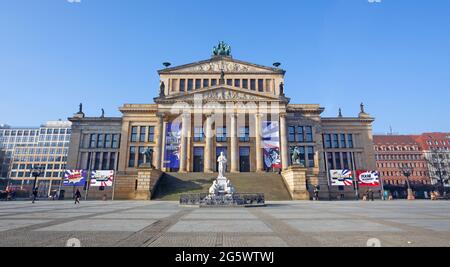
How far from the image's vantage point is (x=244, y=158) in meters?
45.6

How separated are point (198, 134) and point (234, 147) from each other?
26.4 feet

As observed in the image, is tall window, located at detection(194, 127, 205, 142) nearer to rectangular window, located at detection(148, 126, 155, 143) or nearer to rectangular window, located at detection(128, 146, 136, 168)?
rectangular window, located at detection(148, 126, 155, 143)

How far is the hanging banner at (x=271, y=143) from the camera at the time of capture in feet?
135

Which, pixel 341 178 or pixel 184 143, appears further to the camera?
pixel 184 143

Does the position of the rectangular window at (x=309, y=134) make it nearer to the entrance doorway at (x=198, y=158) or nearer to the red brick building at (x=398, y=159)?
the entrance doorway at (x=198, y=158)

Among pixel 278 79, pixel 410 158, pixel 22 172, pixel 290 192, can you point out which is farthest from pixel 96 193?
pixel 410 158

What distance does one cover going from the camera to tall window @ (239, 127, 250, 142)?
45.5 metres

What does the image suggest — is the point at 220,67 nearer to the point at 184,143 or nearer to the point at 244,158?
the point at 184,143

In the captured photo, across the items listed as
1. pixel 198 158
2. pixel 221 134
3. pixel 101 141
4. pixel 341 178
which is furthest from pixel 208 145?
pixel 101 141

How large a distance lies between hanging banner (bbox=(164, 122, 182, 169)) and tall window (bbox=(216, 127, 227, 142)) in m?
6.82

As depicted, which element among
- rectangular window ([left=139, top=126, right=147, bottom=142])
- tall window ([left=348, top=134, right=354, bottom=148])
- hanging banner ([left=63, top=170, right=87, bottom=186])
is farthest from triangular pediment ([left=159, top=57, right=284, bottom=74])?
hanging banner ([left=63, top=170, right=87, bottom=186])

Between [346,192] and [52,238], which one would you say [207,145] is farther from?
[52,238]
